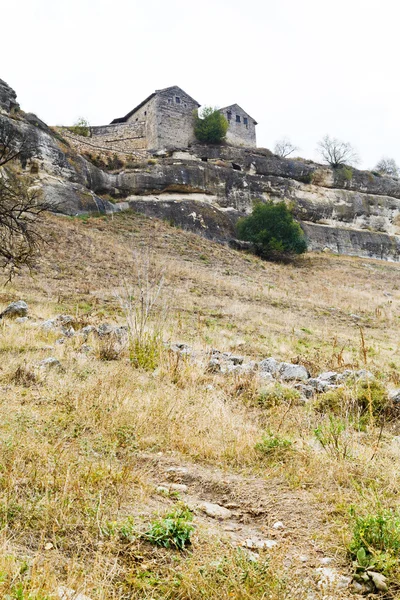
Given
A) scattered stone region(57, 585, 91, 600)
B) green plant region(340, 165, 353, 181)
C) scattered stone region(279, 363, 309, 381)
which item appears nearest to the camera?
scattered stone region(57, 585, 91, 600)

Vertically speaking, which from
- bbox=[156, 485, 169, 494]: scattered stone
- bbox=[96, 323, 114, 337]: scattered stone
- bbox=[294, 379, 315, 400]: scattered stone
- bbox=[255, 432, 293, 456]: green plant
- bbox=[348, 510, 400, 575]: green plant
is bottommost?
bbox=[294, 379, 315, 400]: scattered stone

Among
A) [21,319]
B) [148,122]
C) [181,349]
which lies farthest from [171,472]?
[148,122]

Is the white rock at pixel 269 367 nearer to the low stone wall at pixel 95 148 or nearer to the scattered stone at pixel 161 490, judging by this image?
the scattered stone at pixel 161 490

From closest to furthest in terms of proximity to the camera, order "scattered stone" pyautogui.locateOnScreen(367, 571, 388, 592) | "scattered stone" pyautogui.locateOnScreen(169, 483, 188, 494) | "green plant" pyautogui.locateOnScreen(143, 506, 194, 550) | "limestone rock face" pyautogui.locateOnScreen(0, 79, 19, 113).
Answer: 1. "scattered stone" pyautogui.locateOnScreen(367, 571, 388, 592)
2. "green plant" pyautogui.locateOnScreen(143, 506, 194, 550)
3. "scattered stone" pyautogui.locateOnScreen(169, 483, 188, 494)
4. "limestone rock face" pyautogui.locateOnScreen(0, 79, 19, 113)

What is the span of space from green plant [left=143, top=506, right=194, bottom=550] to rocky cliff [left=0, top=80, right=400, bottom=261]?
884 inches

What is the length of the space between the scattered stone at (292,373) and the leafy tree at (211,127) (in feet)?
116

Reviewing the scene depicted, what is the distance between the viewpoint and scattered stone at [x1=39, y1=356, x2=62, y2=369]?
5.78 m

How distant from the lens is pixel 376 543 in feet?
7.75

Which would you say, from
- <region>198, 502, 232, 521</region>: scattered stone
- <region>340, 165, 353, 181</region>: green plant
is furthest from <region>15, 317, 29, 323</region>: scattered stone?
<region>340, 165, 353, 181</region>: green plant

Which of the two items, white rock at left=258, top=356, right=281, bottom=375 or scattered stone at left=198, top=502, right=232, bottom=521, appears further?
white rock at left=258, top=356, right=281, bottom=375

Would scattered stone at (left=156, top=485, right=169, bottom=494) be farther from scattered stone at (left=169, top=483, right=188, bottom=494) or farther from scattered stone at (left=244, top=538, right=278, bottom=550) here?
scattered stone at (left=244, top=538, right=278, bottom=550)

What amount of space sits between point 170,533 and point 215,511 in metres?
0.58

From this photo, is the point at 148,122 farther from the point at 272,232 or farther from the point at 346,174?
the point at 346,174

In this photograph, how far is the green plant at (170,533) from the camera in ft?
7.74
